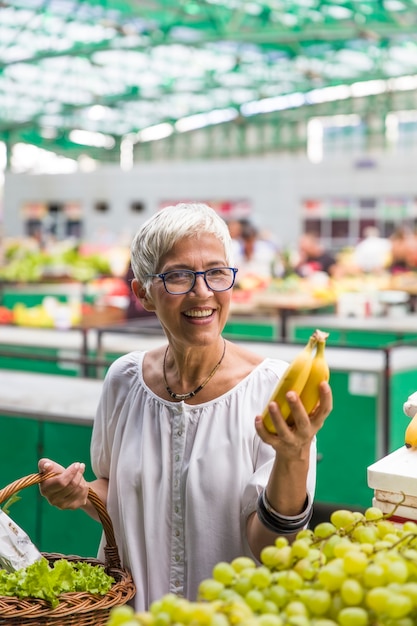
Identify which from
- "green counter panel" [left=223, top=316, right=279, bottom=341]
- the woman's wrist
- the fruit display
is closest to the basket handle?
the woman's wrist

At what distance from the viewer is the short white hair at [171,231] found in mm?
1769

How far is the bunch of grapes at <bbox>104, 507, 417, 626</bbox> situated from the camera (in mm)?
963

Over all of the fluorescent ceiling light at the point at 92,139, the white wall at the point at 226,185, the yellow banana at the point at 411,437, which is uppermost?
the fluorescent ceiling light at the point at 92,139

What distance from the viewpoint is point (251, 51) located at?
23344 mm

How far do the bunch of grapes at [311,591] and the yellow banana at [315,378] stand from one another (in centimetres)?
23

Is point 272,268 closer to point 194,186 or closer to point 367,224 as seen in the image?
point 367,224

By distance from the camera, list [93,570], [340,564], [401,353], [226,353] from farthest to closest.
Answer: [401,353] < [226,353] < [93,570] < [340,564]

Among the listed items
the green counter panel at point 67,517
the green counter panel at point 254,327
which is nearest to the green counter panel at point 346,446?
the green counter panel at point 67,517

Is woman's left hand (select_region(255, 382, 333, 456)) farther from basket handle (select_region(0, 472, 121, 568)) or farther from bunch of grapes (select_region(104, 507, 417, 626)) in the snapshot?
basket handle (select_region(0, 472, 121, 568))

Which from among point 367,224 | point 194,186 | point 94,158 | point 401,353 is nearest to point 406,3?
point 367,224

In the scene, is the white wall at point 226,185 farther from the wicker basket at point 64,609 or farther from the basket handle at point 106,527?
the wicker basket at point 64,609

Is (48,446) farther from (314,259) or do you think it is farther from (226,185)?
(226,185)

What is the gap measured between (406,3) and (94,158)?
27.3 m

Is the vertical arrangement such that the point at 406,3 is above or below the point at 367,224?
above
